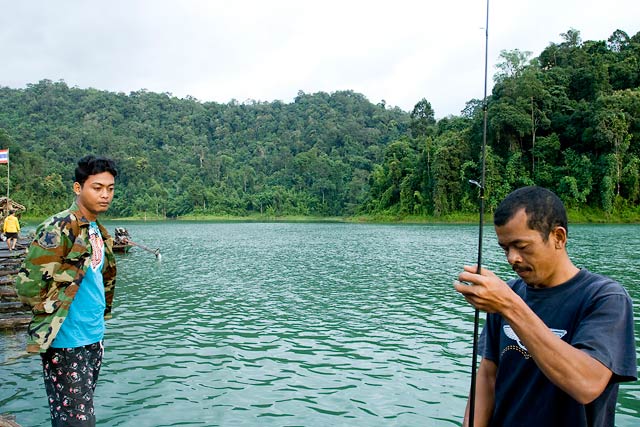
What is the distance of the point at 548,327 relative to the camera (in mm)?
2082

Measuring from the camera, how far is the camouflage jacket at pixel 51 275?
137 inches

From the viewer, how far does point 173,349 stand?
9164 mm

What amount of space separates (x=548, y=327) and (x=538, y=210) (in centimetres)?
49

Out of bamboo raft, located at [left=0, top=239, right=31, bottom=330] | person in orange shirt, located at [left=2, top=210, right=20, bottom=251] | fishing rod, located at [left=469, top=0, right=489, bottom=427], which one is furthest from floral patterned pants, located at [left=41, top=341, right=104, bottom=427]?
person in orange shirt, located at [left=2, top=210, right=20, bottom=251]

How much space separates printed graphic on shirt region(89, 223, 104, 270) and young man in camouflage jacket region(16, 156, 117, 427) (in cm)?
5

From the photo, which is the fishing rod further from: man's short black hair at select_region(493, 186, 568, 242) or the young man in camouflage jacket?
the young man in camouflage jacket

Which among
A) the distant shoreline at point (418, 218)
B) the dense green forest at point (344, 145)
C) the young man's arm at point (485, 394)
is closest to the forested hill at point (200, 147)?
the dense green forest at point (344, 145)

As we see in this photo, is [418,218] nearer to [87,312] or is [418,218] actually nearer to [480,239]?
[87,312]

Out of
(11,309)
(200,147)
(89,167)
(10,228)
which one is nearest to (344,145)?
(200,147)

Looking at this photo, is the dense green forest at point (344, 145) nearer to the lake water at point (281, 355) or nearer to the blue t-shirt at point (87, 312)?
the lake water at point (281, 355)

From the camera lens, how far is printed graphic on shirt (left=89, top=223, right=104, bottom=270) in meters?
3.81

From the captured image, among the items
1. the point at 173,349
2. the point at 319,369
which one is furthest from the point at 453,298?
the point at 173,349

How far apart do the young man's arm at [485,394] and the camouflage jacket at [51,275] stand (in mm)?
2789

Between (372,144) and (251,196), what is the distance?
34702 mm
